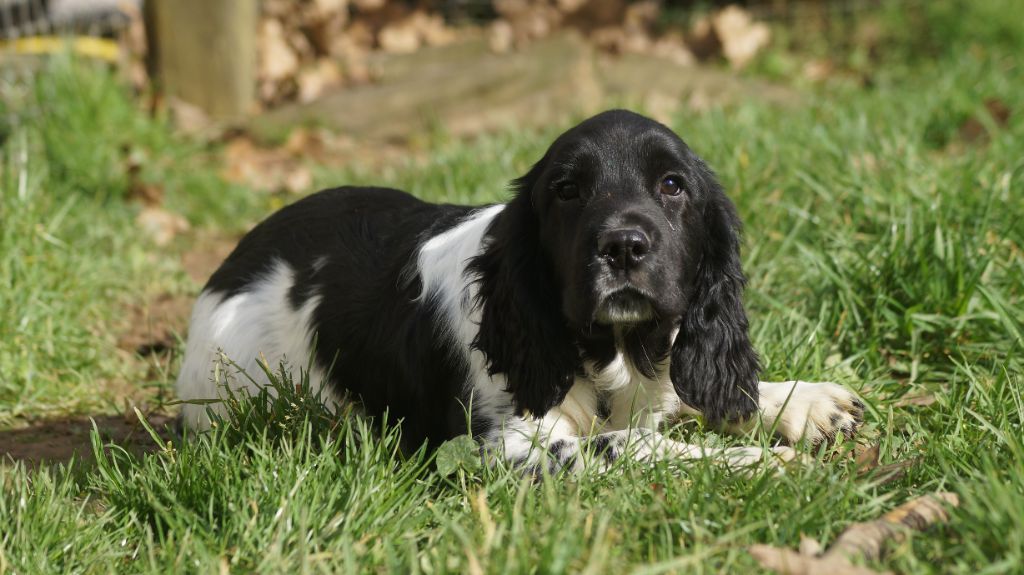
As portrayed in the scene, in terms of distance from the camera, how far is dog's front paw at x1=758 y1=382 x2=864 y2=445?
3377mm

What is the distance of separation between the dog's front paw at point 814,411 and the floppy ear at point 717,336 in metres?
0.10

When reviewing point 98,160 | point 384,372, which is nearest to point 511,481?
point 384,372

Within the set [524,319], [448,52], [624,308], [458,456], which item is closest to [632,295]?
[624,308]

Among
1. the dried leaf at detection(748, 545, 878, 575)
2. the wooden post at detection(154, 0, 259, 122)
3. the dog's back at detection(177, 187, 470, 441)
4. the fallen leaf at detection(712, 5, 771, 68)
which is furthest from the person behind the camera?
the fallen leaf at detection(712, 5, 771, 68)

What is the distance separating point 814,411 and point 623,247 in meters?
0.85

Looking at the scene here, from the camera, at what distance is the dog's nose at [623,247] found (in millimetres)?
3016

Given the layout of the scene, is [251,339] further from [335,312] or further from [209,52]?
[209,52]

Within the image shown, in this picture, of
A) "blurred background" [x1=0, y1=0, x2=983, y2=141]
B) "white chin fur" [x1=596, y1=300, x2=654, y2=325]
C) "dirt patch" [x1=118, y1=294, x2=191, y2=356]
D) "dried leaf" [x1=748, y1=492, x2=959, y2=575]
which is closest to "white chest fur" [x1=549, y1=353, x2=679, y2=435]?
"white chin fur" [x1=596, y1=300, x2=654, y2=325]

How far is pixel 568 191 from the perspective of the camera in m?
3.32

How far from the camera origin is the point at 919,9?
9.18 meters

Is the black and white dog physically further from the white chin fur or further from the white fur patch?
the white fur patch

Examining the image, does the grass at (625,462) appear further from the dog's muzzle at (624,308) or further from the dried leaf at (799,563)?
the dog's muzzle at (624,308)

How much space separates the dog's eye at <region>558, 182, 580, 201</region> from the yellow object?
14.9 feet

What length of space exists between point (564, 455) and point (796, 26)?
7.26 metres
